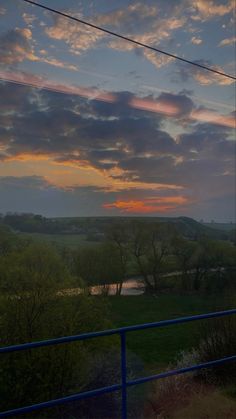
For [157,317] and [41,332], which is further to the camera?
[157,317]

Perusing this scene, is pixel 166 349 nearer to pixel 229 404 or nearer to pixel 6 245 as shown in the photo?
pixel 6 245

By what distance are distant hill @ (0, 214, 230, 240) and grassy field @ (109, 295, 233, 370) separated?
1140 cm

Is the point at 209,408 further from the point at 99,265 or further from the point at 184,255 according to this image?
the point at 184,255

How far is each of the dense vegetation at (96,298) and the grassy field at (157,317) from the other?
0.14 m

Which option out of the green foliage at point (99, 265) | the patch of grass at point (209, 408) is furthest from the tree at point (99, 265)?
the patch of grass at point (209, 408)

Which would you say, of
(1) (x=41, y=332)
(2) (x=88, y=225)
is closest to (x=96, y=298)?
(1) (x=41, y=332)

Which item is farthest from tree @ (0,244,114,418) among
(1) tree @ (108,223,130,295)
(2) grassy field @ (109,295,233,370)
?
(1) tree @ (108,223,130,295)

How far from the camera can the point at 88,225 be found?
73688 millimetres

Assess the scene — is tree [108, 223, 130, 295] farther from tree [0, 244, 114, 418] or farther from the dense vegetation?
tree [0, 244, 114, 418]

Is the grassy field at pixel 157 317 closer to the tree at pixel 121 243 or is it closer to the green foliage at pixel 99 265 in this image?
the tree at pixel 121 243

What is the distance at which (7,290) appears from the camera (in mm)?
24906

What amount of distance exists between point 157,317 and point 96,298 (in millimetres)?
27268

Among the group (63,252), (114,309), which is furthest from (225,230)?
(63,252)

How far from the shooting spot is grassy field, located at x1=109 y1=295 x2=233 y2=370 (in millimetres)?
36125
